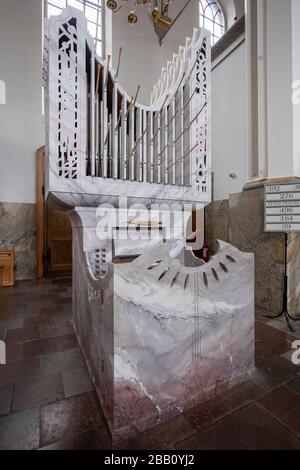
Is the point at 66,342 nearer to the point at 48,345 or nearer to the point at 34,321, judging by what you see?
the point at 48,345

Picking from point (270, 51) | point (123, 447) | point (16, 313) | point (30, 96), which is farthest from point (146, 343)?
point (30, 96)

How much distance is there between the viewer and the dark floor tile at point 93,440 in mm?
947

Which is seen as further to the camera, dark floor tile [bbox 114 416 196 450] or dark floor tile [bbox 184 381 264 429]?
dark floor tile [bbox 184 381 264 429]

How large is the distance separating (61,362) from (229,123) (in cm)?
407

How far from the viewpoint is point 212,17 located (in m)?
5.13

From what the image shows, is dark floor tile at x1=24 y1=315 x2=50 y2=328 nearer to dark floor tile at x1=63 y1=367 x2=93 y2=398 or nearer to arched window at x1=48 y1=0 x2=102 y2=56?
dark floor tile at x1=63 y1=367 x2=93 y2=398

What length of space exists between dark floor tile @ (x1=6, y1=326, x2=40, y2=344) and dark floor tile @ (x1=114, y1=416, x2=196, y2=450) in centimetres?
130

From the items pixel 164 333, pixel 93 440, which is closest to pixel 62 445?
pixel 93 440

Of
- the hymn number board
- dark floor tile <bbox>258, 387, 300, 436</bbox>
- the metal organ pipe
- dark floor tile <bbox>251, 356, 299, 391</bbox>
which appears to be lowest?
dark floor tile <bbox>251, 356, 299, 391</bbox>

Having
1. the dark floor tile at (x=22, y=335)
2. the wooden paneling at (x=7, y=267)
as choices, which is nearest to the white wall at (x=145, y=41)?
the wooden paneling at (x=7, y=267)

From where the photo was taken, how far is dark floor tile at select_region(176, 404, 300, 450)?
3.09 ft

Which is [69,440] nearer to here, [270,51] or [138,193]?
[138,193]
